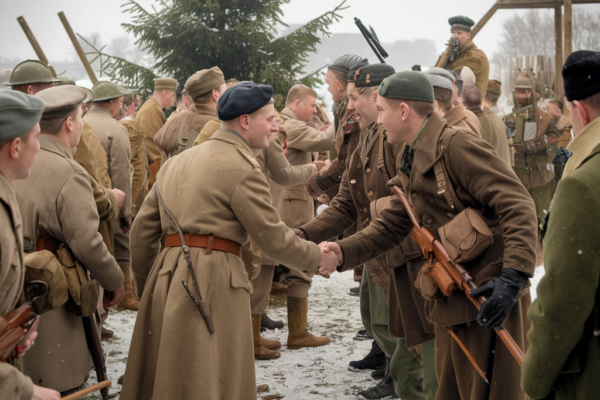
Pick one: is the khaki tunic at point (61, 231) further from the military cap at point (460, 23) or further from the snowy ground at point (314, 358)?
the military cap at point (460, 23)

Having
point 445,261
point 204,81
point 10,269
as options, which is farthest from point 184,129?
point 10,269

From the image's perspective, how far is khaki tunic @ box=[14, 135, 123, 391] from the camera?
3.86 meters

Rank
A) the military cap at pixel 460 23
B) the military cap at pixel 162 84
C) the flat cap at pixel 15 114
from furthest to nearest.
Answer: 1. the military cap at pixel 162 84
2. the military cap at pixel 460 23
3. the flat cap at pixel 15 114

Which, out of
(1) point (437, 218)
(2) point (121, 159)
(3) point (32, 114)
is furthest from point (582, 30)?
(3) point (32, 114)

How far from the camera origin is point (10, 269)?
2.49 meters

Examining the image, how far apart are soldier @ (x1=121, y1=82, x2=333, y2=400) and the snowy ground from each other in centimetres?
150

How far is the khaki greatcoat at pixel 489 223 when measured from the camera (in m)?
3.17

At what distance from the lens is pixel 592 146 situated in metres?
2.18

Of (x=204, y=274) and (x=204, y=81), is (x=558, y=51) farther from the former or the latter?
(x=204, y=274)

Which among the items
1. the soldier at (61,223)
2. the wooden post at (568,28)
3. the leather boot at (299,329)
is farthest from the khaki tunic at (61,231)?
the wooden post at (568,28)

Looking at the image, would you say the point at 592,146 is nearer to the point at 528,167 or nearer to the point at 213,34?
the point at 528,167

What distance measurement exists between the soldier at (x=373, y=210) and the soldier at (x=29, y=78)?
266cm

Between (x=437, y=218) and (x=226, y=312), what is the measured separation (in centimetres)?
122

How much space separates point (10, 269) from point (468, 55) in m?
7.25
